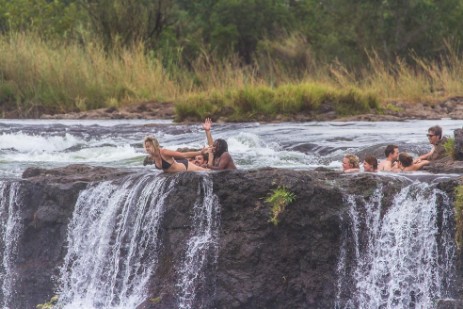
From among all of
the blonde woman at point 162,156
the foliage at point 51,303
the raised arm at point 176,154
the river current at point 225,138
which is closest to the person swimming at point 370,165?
the river current at point 225,138

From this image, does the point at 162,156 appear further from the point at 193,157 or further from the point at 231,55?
the point at 231,55

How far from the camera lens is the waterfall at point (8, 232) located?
11523mm

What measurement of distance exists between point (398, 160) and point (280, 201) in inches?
140

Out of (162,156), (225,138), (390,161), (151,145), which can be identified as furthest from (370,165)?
(225,138)

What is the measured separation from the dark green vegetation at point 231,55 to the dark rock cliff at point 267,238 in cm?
1179

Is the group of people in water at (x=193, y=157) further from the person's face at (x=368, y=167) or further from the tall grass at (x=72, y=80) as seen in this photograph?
the tall grass at (x=72, y=80)

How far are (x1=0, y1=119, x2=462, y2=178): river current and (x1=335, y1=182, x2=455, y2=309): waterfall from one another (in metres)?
4.25

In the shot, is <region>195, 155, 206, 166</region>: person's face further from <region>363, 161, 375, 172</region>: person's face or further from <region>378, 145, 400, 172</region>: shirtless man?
<region>378, 145, 400, 172</region>: shirtless man

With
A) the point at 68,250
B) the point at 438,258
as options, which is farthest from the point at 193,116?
the point at 438,258

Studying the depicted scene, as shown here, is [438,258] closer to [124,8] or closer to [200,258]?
[200,258]

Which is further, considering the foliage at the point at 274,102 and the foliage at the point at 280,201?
the foliage at the point at 274,102

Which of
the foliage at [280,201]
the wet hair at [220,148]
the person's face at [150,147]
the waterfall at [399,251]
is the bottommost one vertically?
the waterfall at [399,251]

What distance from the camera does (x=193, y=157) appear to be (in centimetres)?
1284

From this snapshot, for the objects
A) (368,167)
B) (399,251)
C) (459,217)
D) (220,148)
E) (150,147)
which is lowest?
(399,251)
